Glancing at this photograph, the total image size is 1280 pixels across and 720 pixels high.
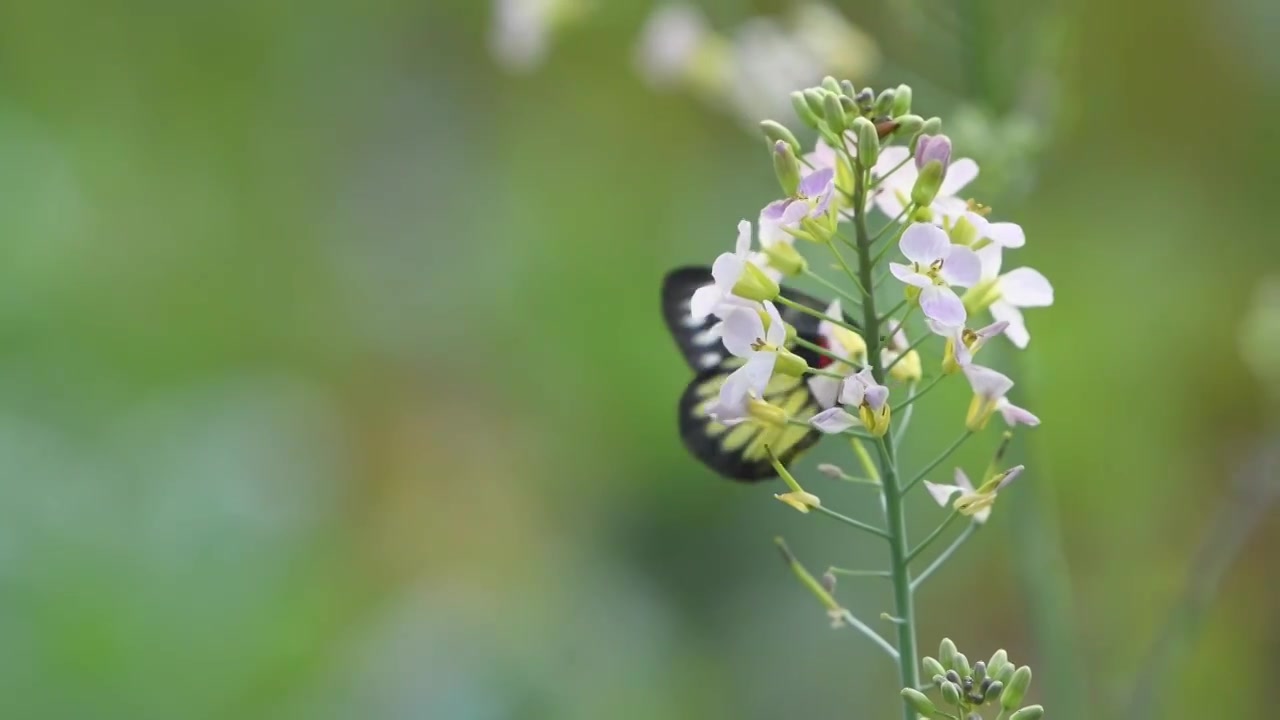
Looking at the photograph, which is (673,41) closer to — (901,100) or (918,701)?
(901,100)

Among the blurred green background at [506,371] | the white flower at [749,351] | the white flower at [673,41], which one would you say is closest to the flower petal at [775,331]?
the white flower at [749,351]

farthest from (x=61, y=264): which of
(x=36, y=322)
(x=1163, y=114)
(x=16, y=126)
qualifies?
(x=1163, y=114)

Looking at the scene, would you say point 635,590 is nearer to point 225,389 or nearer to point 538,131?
point 225,389

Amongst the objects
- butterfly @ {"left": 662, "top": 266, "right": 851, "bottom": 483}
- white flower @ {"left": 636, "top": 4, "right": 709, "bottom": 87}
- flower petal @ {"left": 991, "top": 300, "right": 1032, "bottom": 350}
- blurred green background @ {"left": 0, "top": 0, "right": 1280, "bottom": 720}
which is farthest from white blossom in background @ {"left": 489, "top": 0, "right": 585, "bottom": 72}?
flower petal @ {"left": 991, "top": 300, "right": 1032, "bottom": 350}

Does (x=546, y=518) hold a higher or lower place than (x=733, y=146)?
lower

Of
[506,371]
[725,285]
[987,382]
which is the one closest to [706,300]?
[725,285]

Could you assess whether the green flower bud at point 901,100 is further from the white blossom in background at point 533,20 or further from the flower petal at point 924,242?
the white blossom in background at point 533,20
